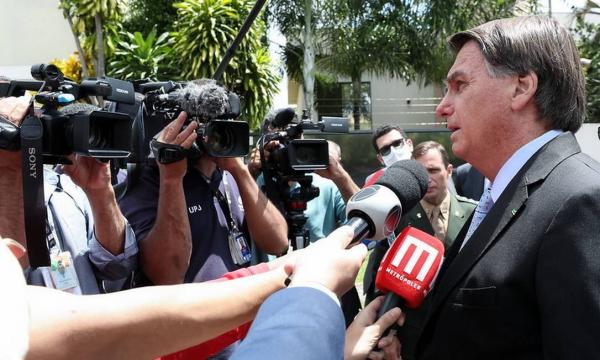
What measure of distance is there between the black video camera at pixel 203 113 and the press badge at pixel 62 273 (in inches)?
24.7

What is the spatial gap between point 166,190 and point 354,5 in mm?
18107

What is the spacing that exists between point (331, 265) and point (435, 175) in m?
2.58

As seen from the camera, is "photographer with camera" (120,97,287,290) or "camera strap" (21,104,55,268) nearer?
"camera strap" (21,104,55,268)

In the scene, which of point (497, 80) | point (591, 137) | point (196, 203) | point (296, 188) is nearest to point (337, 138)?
point (591, 137)

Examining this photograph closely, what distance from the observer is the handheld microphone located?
4.88ft

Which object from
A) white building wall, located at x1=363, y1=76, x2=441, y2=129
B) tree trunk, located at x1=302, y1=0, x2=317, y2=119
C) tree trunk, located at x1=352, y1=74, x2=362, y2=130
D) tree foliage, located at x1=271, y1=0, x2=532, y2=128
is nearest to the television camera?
tree trunk, located at x1=302, y1=0, x2=317, y2=119

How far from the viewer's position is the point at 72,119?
1808mm

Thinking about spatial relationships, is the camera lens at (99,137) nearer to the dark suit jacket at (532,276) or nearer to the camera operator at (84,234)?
the camera operator at (84,234)

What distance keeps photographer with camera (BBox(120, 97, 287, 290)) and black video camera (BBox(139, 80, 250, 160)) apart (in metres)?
0.03

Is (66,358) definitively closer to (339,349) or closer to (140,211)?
(339,349)

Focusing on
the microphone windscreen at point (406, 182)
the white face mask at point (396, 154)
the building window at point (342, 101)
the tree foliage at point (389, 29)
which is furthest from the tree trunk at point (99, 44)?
the microphone windscreen at point (406, 182)

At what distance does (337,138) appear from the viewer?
1193cm

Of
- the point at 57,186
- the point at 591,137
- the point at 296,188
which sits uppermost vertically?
the point at 57,186

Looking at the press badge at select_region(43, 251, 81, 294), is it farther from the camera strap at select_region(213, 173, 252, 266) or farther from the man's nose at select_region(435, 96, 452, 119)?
the man's nose at select_region(435, 96, 452, 119)
